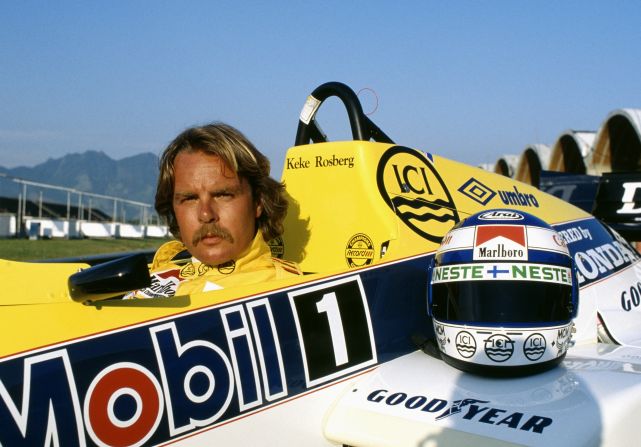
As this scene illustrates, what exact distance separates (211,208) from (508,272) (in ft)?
3.51

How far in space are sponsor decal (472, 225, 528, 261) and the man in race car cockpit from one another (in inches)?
26.3

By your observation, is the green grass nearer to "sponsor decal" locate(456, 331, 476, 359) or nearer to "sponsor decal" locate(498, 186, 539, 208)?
"sponsor decal" locate(498, 186, 539, 208)

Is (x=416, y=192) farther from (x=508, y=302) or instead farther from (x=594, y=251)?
(x=594, y=251)

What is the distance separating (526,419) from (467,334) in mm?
354

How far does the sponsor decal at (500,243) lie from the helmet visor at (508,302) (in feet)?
0.30

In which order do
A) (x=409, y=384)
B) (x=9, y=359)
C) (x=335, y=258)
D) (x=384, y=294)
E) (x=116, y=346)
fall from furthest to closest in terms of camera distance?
(x=335, y=258), (x=384, y=294), (x=409, y=384), (x=116, y=346), (x=9, y=359)

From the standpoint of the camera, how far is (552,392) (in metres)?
1.74

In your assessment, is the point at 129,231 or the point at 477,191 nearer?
the point at 477,191

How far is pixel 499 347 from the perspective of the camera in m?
1.84

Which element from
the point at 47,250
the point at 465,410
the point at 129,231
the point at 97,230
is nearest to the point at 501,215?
the point at 465,410

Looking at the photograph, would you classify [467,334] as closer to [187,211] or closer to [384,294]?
[384,294]

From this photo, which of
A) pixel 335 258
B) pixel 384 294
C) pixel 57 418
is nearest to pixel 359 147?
pixel 335 258

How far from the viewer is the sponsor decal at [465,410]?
1.55 m

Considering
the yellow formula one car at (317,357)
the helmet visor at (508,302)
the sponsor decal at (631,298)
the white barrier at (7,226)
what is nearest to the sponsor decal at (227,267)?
the yellow formula one car at (317,357)
